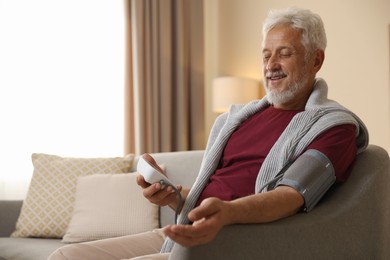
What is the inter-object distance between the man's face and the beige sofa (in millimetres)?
338

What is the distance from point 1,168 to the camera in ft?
12.6

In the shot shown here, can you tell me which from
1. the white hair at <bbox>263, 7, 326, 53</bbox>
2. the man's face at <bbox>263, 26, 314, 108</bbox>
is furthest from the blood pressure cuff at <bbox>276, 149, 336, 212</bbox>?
the white hair at <bbox>263, 7, 326, 53</bbox>

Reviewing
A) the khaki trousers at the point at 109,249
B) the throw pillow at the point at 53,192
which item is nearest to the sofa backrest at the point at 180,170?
the throw pillow at the point at 53,192

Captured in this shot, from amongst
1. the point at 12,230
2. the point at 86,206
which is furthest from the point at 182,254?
the point at 12,230

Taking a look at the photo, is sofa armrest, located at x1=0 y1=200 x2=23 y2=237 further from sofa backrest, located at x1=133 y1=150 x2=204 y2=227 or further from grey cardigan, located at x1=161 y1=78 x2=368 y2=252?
grey cardigan, located at x1=161 y1=78 x2=368 y2=252

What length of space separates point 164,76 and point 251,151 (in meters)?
2.66

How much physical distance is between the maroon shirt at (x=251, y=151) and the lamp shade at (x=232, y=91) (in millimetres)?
2277

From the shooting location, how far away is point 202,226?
1244 mm

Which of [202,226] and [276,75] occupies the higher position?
[276,75]

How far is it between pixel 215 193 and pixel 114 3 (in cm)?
282

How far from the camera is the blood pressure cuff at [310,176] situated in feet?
5.04

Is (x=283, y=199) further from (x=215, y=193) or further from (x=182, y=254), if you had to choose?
(x=215, y=193)

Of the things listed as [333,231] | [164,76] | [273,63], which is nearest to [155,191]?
[333,231]

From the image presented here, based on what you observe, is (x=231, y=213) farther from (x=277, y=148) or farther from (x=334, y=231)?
(x=277, y=148)
